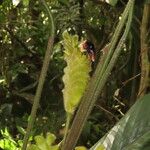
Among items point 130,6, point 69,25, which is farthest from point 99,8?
point 130,6

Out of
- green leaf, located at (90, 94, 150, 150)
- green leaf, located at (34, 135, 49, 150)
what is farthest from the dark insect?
green leaf, located at (34, 135, 49, 150)

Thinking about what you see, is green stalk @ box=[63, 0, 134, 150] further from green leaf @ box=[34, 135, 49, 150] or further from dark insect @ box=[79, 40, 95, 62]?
dark insect @ box=[79, 40, 95, 62]

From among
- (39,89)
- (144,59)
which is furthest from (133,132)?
(144,59)

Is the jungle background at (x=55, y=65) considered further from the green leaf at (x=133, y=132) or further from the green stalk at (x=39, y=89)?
the green stalk at (x=39, y=89)

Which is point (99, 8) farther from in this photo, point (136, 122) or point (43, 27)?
point (136, 122)

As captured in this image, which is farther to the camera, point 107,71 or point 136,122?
point 136,122

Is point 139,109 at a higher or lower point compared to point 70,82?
lower
